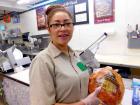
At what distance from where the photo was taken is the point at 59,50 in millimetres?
1064

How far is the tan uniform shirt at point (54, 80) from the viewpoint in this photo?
92cm

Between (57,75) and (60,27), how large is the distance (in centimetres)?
28

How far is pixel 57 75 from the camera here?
0.96m

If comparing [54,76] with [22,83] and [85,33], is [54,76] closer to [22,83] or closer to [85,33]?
[22,83]

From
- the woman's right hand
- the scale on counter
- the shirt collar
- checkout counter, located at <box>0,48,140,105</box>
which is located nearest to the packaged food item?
the woman's right hand

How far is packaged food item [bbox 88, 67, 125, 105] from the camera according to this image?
100cm

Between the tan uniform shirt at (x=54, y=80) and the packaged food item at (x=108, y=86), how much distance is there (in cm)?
10

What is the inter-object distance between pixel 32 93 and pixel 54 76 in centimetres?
15

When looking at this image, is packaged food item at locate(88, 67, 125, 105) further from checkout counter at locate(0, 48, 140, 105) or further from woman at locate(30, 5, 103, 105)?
checkout counter at locate(0, 48, 140, 105)

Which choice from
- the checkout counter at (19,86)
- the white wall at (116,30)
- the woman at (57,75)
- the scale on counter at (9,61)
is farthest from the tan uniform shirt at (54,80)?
the white wall at (116,30)

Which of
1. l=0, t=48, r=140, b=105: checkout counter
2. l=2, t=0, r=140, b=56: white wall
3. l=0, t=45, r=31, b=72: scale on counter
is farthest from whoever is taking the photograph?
l=2, t=0, r=140, b=56: white wall

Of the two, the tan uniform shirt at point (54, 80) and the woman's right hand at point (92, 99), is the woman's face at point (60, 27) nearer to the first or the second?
the tan uniform shirt at point (54, 80)

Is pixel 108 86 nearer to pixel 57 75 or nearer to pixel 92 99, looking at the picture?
pixel 92 99

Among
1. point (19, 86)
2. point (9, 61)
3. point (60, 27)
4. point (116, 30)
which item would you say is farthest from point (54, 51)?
point (116, 30)
